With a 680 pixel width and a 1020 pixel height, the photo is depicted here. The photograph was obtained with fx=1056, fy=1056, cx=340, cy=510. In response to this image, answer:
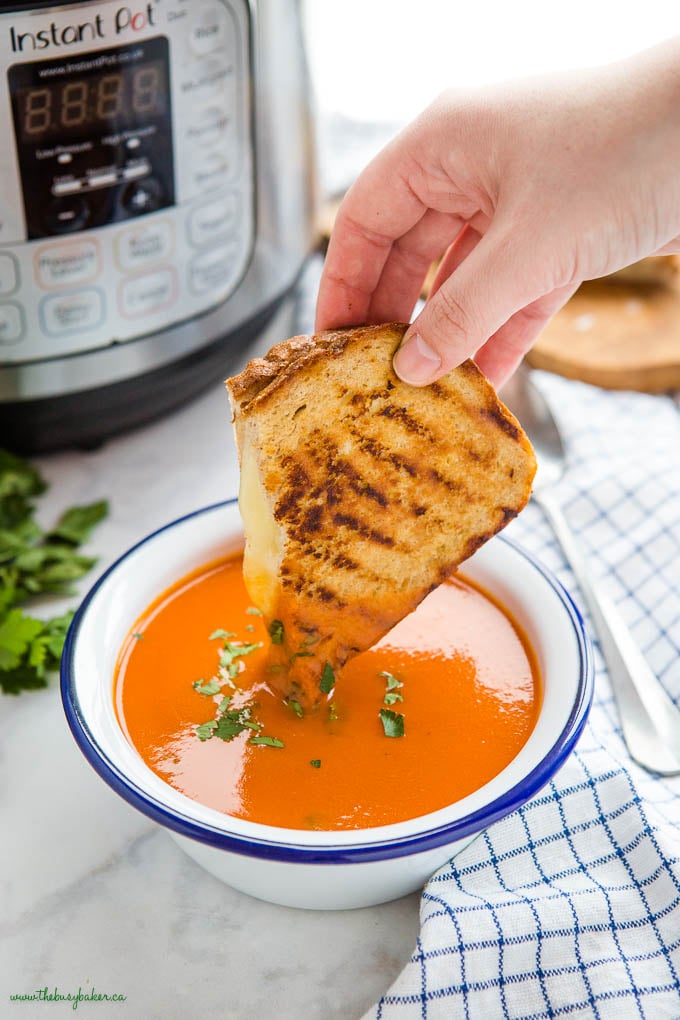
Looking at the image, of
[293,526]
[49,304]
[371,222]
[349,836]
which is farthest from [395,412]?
[49,304]

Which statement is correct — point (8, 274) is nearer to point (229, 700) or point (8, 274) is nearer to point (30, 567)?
point (30, 567)

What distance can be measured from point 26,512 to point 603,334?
3.65 feet

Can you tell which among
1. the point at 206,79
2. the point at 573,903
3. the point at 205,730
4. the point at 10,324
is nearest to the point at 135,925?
the point at 205,730

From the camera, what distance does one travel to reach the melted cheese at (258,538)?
3.55 ft

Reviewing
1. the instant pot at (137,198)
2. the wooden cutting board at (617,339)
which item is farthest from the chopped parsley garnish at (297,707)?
the wooden cutting board at (617,339)

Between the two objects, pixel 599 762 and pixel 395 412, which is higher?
pixel 395 412

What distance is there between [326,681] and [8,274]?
2.34ft

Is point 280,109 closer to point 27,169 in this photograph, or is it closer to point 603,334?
point 27,169

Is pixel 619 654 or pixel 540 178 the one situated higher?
pixel 540 178

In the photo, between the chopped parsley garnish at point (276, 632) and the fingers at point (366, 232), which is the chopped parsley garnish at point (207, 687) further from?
the fingers at point (366, 232)

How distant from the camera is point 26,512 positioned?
5.09 feet

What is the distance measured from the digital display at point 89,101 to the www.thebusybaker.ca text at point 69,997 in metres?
0.98

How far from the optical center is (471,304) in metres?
1.03

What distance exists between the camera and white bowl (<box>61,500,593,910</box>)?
0.91 m
